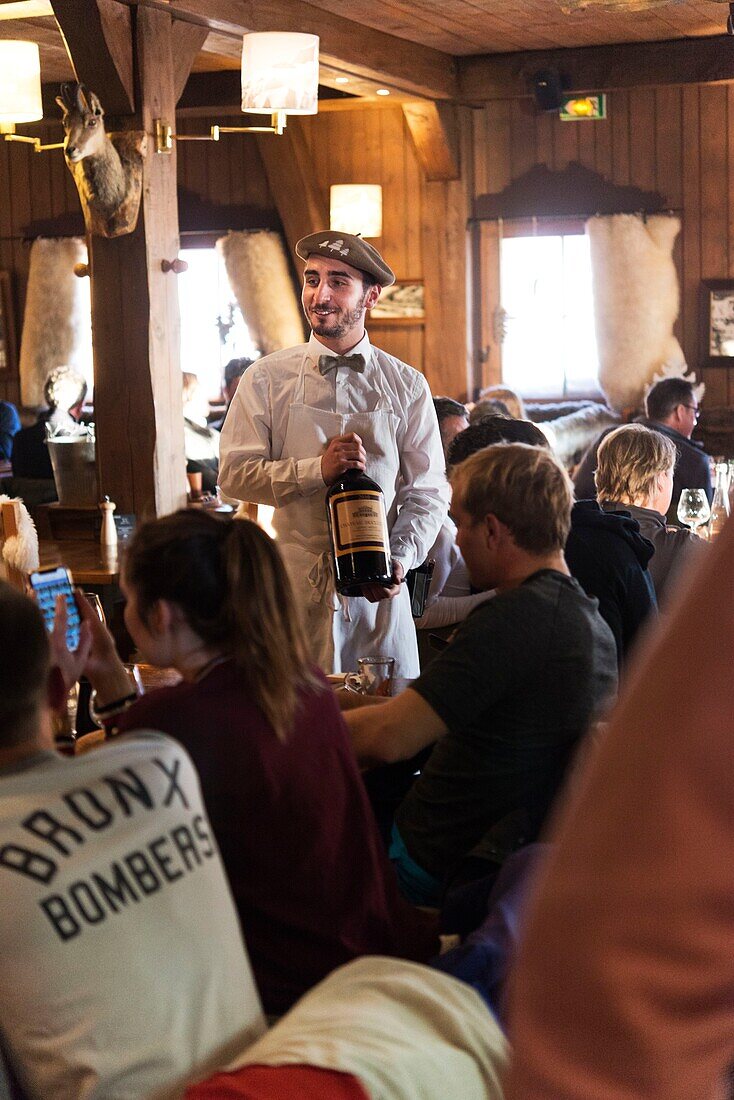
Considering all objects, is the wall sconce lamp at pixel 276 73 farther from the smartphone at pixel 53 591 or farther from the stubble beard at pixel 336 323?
the smartphone at pixel 53 591

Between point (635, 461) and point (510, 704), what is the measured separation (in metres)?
1.84

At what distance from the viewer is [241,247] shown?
31.6 feet

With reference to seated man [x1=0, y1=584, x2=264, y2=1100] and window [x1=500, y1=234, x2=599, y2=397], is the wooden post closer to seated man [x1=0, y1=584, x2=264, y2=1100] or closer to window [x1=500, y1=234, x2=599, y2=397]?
seated man [x1=0, y1=584, x2=264, y2=1100]

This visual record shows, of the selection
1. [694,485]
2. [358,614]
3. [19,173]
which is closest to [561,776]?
[358,614]

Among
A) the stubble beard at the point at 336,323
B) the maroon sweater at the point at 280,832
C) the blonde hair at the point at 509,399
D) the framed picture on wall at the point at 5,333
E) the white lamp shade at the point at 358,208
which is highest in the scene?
the white lamp shade at the point at 358,208

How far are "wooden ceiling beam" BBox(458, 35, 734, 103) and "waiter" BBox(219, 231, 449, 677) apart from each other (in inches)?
196

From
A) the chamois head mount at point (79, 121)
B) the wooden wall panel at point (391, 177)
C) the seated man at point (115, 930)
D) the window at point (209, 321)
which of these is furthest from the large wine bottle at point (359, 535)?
the window at point (209, 321)

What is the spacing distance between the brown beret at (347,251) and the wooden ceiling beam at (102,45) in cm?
203

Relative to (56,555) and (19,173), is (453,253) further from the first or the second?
(56,555)

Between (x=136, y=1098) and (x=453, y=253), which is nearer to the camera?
(x=136, y=1098)

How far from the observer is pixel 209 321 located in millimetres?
10234

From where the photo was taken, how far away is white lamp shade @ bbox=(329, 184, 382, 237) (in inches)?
326

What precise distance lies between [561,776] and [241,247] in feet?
26.2

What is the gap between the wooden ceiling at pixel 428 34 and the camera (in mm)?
6453
